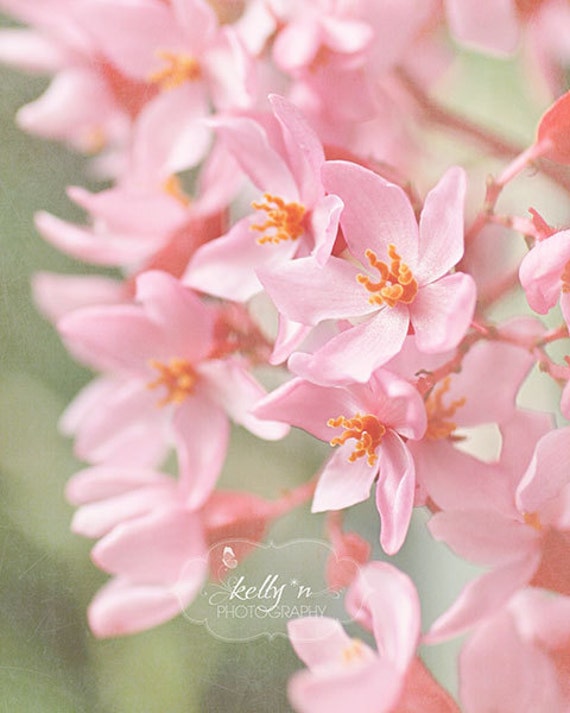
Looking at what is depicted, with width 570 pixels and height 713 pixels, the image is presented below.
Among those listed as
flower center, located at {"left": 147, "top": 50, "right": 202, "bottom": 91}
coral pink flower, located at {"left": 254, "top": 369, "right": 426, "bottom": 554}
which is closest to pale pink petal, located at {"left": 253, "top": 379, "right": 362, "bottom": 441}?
coral pink flower, located at {"left": 254, "top": 369, "right": 426, "bottom": 554}

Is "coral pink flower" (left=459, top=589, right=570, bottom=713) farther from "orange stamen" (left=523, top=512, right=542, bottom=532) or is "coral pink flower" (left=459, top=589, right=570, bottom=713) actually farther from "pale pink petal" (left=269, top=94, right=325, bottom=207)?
"pale pink petal" (left=269, top=94, right=325, bottom=207)

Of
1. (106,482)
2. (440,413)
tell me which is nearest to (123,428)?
(106,482)

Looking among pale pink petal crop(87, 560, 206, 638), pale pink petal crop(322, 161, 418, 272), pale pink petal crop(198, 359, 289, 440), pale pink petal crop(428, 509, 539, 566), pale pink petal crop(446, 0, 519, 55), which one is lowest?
pale pink petal crop(87, 560, 206, 638)

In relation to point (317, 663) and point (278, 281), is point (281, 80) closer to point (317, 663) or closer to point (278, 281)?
point (278, 281)

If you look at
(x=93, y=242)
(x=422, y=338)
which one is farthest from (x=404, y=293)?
(x=93, y=242)

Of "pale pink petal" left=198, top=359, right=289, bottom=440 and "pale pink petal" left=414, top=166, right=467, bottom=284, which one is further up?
"pale pink petal" left=414, top=166, right=467, bottom=284

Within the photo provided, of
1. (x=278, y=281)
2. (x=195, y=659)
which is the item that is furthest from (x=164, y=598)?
(x=278, y=281)

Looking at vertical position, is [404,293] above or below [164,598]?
above
